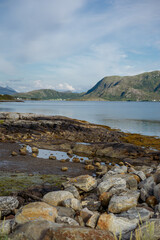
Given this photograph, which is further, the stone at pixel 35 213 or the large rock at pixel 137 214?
the large rock at pixel 137 214

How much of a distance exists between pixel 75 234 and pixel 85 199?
20.2ft

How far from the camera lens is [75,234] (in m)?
5.16

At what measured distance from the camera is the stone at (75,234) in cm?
509

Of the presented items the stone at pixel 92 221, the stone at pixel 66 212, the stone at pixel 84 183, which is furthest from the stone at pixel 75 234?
the stone at pixel 84 183

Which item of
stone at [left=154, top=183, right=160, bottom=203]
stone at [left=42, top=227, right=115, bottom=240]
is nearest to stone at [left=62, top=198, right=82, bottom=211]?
stone at [left=154, top=183, right=160, bottom=203]

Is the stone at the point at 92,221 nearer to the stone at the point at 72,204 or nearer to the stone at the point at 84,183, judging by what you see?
the stone at the point at 72,204

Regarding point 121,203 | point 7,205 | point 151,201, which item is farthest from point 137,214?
point 7,205

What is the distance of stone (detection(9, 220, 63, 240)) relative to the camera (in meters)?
5.32

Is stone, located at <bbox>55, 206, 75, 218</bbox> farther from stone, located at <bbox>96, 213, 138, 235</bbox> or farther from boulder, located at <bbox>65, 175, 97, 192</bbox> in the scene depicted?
boulder, located at <bbox>65, 175, 97, 192</bbox>

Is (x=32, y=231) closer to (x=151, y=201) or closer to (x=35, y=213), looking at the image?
(x=35, y=213)

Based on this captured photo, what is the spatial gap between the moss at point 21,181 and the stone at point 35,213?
4.96 metres

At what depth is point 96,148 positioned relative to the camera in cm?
2483

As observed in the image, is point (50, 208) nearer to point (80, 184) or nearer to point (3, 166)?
point (80, 184)

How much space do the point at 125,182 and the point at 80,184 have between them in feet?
9.14
